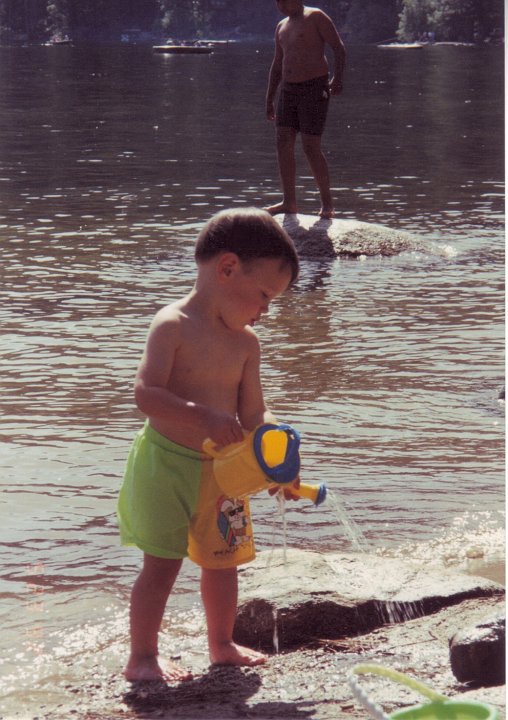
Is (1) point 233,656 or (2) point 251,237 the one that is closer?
(2) point 251,237

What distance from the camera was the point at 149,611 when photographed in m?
2.95

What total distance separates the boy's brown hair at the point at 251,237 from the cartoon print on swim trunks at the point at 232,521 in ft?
1.82

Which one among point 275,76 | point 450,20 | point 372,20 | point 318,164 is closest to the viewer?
point 318,164

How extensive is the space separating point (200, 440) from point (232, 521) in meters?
0.21

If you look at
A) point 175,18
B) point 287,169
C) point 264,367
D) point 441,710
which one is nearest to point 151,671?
point 441,710

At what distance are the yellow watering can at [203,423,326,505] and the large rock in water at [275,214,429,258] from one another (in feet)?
19.4

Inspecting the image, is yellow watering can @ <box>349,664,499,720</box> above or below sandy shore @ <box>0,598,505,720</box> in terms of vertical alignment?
above

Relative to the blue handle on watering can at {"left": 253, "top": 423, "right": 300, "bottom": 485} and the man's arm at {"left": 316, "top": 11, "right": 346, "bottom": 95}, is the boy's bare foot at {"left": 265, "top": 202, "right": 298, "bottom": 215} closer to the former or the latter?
the man's arm at {"left": 316, "top": 11, "right": 346, "bottom": 95}

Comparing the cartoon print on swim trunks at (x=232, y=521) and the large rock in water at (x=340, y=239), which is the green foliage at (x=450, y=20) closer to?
the large rock in water at (x=340, y=239)

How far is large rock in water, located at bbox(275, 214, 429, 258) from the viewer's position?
870 cm

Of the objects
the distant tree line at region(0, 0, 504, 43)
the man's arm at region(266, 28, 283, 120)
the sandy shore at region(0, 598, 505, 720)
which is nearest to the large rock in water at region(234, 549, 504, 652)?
the sandy shore at region(0, 598, 505, 720)

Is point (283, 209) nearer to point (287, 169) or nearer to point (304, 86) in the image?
point (287, 169)

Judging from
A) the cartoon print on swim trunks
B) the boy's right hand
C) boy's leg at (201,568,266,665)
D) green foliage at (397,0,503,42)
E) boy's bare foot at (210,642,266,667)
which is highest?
green foliage at (397,0,503,42)

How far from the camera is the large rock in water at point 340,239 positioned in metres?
8.70
